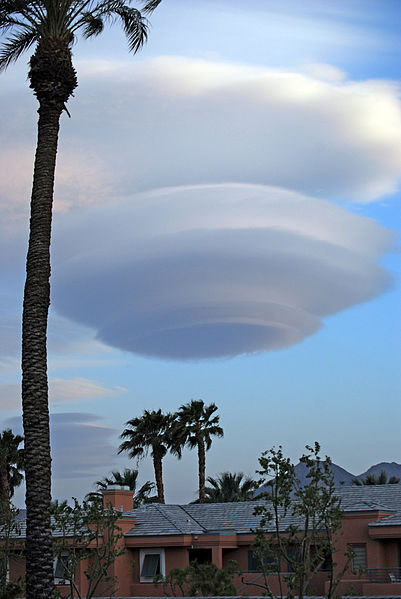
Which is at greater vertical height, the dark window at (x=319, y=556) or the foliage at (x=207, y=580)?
the dark window at (x=319, y=556)

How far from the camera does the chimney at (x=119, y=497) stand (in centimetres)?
4116

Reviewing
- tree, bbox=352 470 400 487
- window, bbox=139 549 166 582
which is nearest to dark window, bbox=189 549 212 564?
window, bbox=139 549 166 582

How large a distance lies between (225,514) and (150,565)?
432 cm

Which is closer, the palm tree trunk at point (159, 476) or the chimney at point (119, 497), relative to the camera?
the chimney at point (119, 497)

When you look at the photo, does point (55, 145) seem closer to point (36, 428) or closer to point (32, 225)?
point (32, 225)

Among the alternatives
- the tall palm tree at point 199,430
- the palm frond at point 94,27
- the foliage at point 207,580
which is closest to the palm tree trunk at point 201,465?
the tall palm tree at point 199,430

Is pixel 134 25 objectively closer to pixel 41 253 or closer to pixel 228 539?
pixel 41 253

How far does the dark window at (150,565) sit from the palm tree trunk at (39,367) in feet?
66.1

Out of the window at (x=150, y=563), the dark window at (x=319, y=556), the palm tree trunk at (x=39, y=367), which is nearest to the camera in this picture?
the palm tree trunk at (x=39, y=367)

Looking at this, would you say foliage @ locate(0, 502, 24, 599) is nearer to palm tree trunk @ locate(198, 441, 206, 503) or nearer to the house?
the house

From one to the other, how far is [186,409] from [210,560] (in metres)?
20.5

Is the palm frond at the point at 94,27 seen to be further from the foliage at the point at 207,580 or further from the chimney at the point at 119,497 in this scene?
A: the chimney at the point at 119,497

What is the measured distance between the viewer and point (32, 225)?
20.2 meters

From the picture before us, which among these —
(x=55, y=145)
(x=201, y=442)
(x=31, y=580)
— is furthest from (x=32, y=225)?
(x=201, y=442)
